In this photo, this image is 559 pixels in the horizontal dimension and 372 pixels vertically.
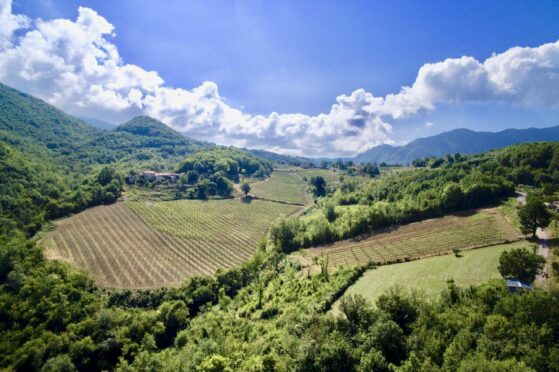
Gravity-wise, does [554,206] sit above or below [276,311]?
above

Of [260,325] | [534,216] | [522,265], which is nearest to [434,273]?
[522,265]

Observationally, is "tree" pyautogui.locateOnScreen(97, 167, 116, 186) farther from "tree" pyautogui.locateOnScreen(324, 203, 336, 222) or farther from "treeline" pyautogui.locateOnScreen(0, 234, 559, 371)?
"tree" pyautogui.locateOnScreen(324, 203, 336, 222)

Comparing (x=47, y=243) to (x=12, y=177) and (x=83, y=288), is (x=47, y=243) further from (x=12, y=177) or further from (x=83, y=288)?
(x=12, y=177)

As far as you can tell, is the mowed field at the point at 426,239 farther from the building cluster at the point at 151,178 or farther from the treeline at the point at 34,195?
the building cluster at the point at 151,178

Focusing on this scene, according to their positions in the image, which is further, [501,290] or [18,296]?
[18,296]

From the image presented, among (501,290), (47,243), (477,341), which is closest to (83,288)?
(47,243)

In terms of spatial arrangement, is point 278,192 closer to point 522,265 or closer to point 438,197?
point 438,197
